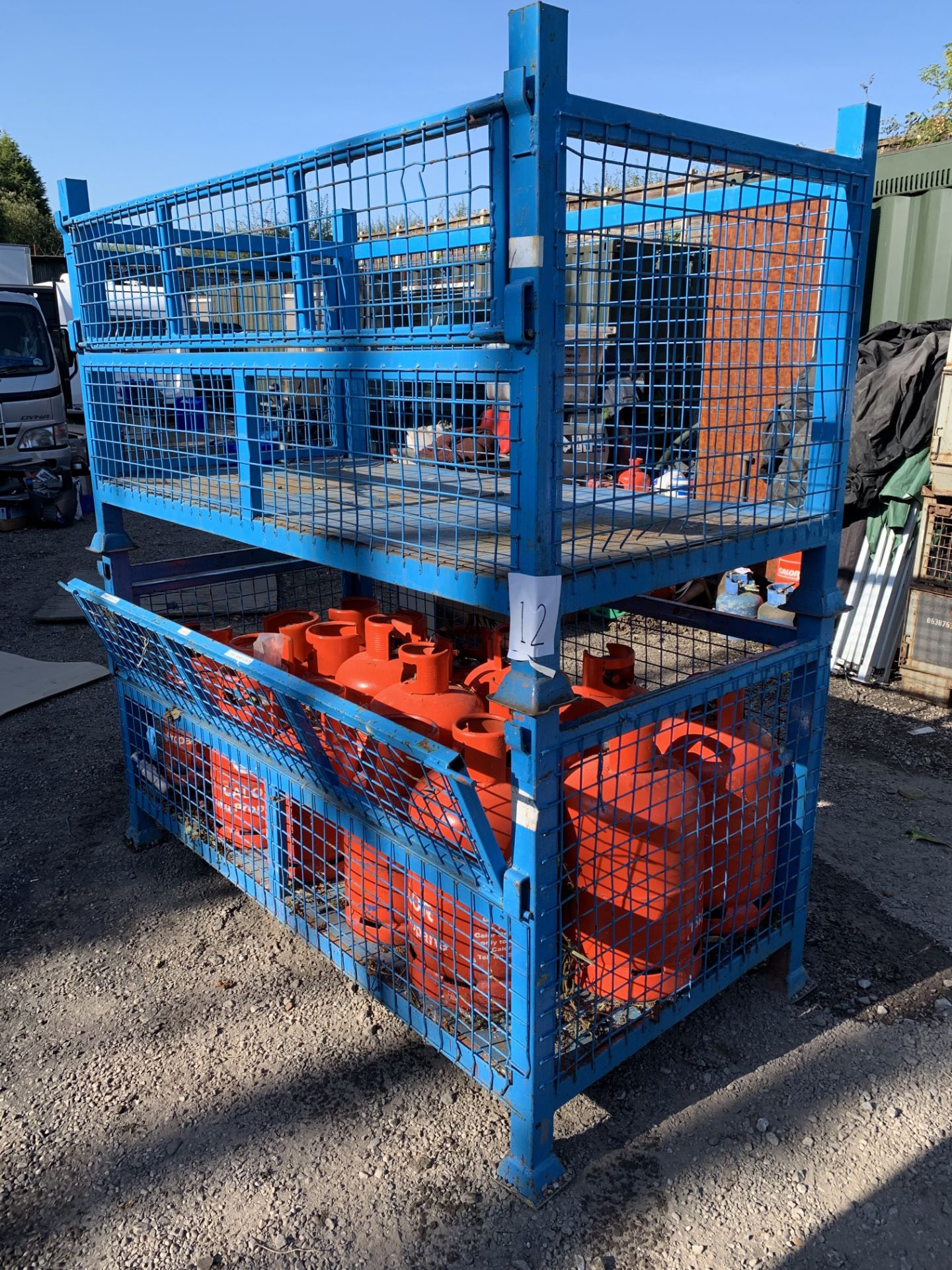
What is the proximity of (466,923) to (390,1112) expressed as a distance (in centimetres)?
59

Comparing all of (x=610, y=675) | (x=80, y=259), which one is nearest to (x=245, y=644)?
(x=610, y=675)

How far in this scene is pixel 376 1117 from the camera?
2.44 m

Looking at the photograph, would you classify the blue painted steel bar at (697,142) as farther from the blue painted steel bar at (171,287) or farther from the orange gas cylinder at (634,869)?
the blue painted steel bar at (171,287)

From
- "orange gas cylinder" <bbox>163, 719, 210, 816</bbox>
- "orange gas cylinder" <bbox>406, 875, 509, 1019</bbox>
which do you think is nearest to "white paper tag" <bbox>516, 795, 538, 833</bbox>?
"orange gas cylinder" <bbox>406, 875, 509, 1019</bbox>

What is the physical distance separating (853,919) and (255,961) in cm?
207

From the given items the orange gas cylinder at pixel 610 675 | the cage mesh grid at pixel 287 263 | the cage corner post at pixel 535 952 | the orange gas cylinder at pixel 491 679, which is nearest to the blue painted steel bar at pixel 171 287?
the cage mesh grid at pixel 287 263

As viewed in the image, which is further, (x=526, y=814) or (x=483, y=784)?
(x=483, y=784)

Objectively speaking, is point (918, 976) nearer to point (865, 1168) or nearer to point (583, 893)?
point (865, 1168)

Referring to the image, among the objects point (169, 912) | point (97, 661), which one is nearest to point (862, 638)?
point (169, 912)

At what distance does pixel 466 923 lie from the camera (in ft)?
7.59

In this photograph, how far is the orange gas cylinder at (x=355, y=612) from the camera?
11.0ft

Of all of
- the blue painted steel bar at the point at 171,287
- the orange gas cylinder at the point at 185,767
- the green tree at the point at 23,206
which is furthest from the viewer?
the green tree at the point at 23,206

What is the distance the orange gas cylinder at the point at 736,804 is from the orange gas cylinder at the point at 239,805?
50.2 inches

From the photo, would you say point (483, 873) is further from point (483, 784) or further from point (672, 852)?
point (672, 852)
